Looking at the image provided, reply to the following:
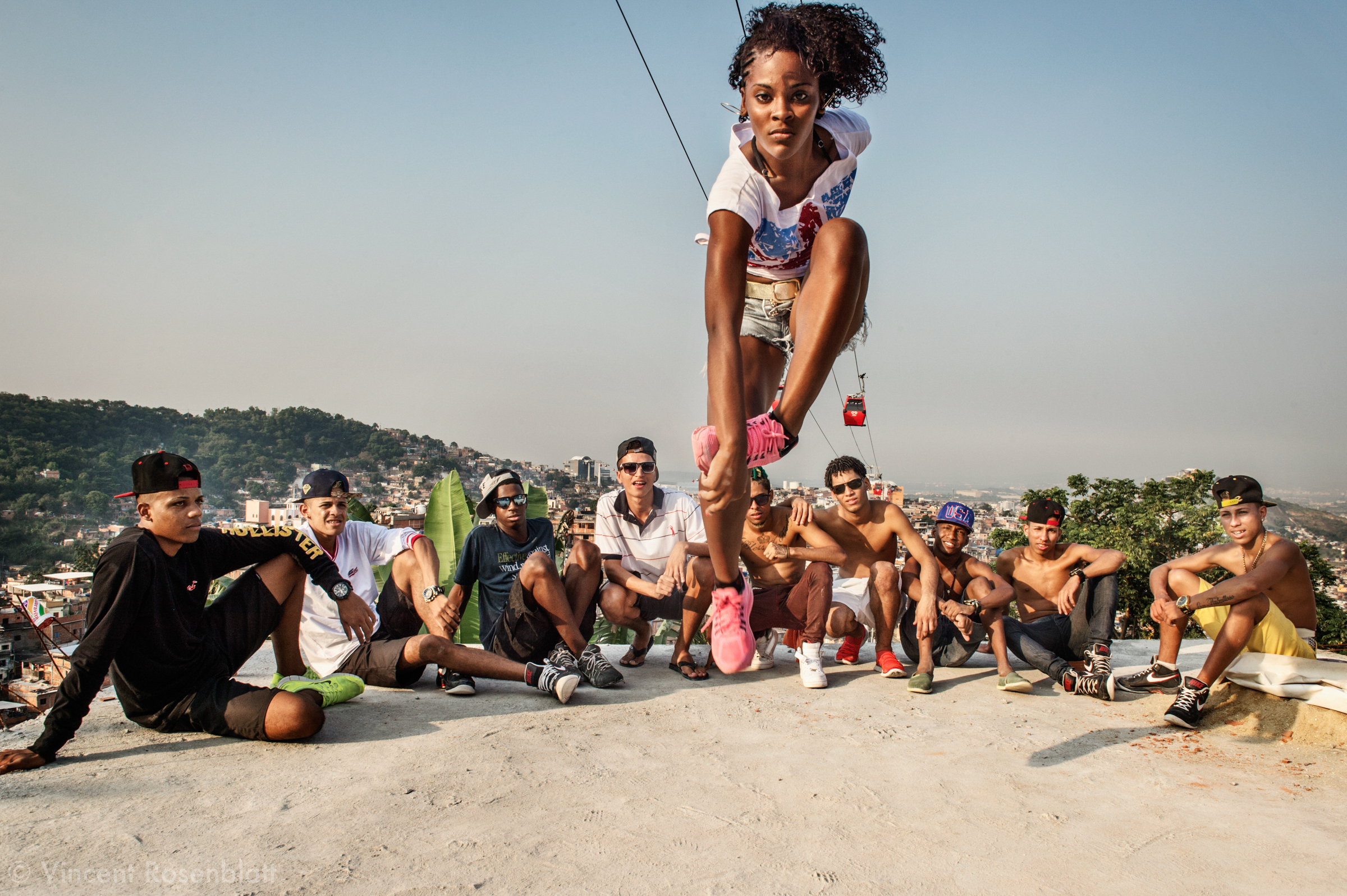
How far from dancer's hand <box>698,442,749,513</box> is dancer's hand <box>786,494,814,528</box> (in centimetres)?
223

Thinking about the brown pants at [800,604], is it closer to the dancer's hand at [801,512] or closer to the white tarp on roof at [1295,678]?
the dancer's hand at [801,512]

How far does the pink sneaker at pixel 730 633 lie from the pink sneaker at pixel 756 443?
1034 millimetres

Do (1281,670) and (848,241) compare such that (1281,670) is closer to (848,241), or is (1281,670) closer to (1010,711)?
(1010,711)

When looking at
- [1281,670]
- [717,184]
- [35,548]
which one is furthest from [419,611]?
[35,548]

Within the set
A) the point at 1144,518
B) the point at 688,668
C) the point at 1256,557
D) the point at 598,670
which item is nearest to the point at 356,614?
the point at 598,670

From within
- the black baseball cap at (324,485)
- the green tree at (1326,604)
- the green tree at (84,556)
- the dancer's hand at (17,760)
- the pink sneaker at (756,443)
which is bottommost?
the green tree at (84,556)

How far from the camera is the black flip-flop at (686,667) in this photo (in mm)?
4160

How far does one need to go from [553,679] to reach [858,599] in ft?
6.50

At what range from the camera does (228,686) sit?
2.89m

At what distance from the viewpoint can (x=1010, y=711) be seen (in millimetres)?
3582

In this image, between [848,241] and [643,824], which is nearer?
[643,824]

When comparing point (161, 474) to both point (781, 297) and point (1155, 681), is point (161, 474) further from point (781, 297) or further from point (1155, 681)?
point (1155, 681)

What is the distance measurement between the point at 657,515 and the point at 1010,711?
7.11 feet

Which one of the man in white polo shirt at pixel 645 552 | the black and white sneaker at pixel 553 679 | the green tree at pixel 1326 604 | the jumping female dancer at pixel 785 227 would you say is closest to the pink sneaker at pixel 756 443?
the jumping female dancer at pixel 785 227
